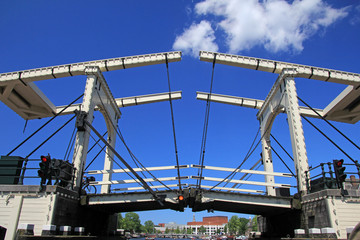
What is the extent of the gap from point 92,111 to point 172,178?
5.21 metres

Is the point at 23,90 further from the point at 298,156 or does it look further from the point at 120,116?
the point at 298,156

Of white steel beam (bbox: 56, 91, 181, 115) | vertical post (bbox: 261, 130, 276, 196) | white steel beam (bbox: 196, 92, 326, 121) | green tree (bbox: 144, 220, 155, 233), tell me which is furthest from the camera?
green tree (bbox: 144, 220, 155, 233)

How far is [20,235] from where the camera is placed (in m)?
7.45

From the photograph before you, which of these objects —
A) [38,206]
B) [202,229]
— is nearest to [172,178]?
[38,206]

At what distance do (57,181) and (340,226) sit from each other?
9693 mm

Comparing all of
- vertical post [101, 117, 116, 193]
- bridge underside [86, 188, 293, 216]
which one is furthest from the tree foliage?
bridge underside [86, 188, 293, 216]

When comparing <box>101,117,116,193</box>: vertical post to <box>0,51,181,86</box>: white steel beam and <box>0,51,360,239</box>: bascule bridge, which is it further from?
<box>0,51,181,86</box>: white steel beam

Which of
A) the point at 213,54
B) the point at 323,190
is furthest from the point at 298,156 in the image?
the point at 213,54

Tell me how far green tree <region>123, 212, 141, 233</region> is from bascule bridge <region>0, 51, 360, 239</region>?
12044 cm

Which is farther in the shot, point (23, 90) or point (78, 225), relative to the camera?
point (23, 90)

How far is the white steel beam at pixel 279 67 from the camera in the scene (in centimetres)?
1354

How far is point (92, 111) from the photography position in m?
12.9

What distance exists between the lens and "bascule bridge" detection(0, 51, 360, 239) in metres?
8.73

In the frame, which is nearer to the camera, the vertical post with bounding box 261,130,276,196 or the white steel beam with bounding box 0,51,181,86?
the white steel beam with bounding box 0,51,181,86
